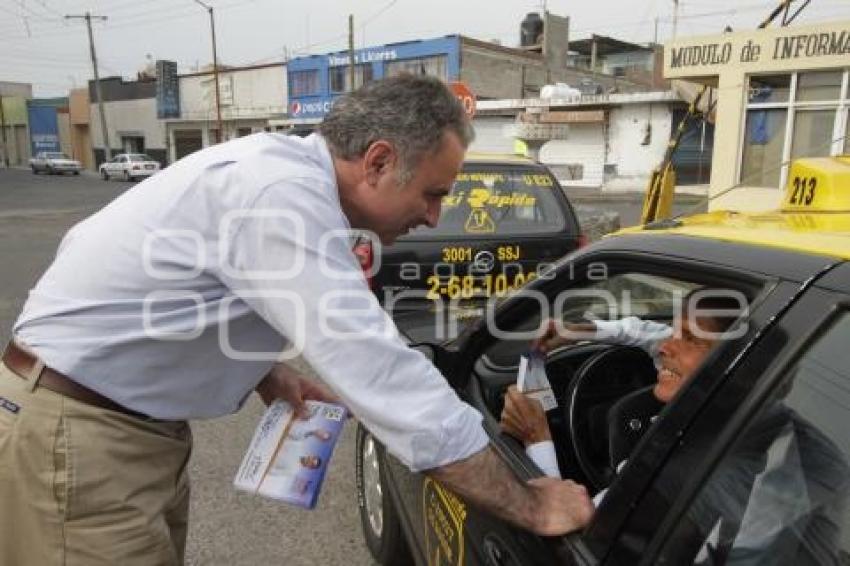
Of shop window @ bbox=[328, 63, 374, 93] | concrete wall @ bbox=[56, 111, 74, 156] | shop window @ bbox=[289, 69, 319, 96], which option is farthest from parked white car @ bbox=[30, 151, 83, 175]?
shop window @ bbox=[328, 63, 374, 93]

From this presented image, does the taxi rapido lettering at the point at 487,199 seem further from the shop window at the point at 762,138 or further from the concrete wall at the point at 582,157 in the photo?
the concrete wall at the point at 582,157

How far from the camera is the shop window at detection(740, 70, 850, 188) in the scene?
12.2 metres

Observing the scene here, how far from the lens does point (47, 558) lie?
158 cm

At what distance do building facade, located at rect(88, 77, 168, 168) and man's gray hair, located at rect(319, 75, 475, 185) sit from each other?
4992cm

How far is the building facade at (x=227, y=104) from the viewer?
4284cm

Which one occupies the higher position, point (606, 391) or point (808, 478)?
point (808, 478)

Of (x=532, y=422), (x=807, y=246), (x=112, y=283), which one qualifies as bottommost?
(x=532, y=422)

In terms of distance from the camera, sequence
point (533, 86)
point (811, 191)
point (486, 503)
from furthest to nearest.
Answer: point (533, 86), point (811, 191), point (486, 503)

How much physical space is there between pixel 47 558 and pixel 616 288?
1833mm

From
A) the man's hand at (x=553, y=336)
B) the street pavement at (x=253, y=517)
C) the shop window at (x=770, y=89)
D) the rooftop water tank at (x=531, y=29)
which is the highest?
the rooftop water tank at (x=531, y=29)

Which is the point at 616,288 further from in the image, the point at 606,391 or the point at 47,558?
the point at 47,558

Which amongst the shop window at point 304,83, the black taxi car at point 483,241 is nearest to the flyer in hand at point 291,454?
the black taxi car at point 483,241

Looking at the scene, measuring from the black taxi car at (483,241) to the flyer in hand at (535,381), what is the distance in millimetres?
2174

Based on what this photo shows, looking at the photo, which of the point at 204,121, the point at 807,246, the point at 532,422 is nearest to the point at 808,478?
the point at 807,246
